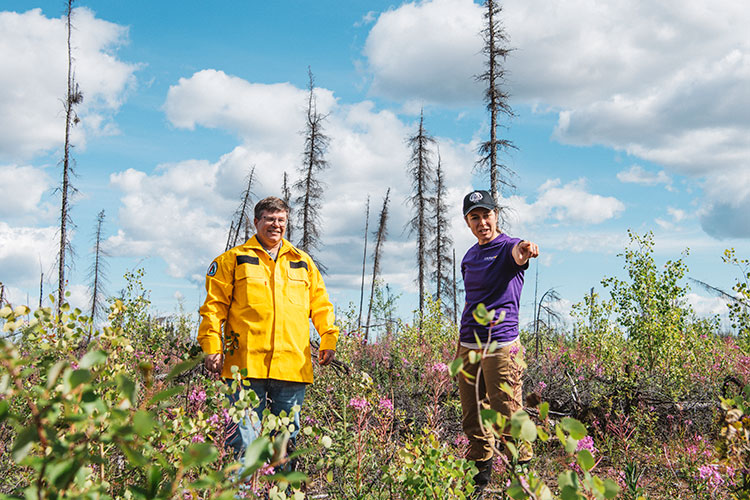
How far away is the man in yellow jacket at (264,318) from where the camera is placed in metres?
3.80

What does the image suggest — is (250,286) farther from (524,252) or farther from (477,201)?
(524,252)

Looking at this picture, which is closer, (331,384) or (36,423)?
(36,423)

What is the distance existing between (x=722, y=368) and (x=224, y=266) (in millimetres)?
7250

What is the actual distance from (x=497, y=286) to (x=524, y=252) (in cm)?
36

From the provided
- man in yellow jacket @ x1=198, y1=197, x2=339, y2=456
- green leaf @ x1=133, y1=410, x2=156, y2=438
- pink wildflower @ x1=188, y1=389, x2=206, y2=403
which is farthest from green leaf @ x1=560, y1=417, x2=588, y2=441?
pink wildflower @ x1=188, y1=389, x2=206, y2=403

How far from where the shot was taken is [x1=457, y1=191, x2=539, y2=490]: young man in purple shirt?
13.4 feet

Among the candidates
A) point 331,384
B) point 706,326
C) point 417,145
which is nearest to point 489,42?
point 417,145

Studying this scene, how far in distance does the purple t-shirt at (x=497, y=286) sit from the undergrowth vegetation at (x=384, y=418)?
60 cm

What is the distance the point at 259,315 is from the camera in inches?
152

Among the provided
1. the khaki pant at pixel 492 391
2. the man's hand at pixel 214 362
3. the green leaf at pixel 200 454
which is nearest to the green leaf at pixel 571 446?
the green leaf at pixel 200 454

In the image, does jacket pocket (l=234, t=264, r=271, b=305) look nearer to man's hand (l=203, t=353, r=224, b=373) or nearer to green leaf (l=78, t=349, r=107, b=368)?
man's hand (l=203, t=353, r=224, b=373)

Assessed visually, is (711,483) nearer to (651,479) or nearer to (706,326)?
(651,479)

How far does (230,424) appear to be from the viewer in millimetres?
3529

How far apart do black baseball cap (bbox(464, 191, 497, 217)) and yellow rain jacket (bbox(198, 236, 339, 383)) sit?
4.46ft
